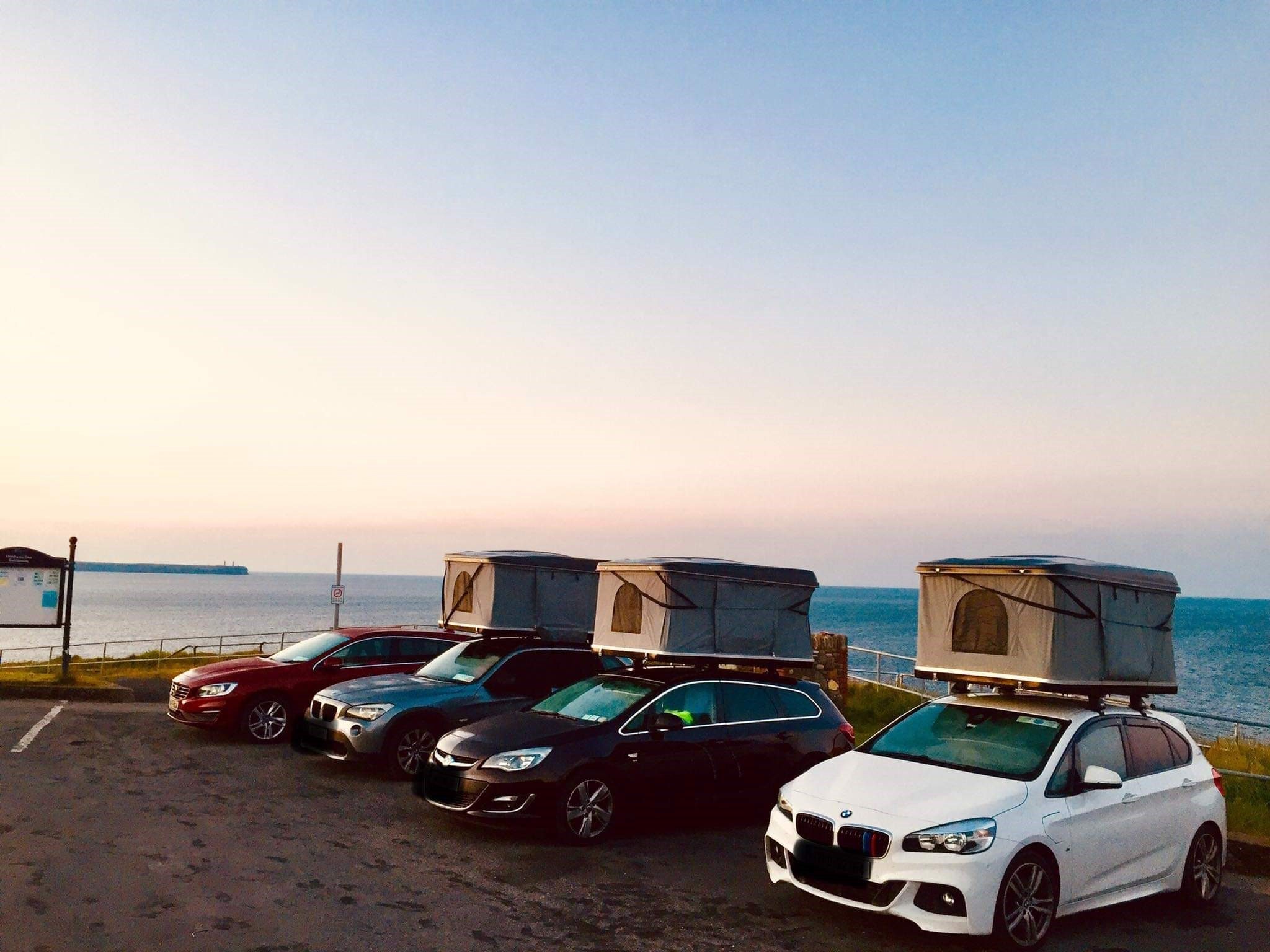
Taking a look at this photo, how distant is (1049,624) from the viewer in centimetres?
789

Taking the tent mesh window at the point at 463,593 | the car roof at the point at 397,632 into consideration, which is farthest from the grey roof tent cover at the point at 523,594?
the car roof at the point at 397,632

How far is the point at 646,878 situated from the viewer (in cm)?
790

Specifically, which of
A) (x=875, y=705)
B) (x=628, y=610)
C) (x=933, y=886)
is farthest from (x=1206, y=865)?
(x=875, y=705)

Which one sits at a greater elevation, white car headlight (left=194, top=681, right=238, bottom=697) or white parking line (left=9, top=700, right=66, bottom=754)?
white car headlight (left=194, top=681, right=238, bottom=697)

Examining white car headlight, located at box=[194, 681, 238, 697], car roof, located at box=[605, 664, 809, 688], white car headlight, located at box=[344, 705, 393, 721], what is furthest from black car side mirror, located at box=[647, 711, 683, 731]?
white car headlight, located at box=[194, 681, 238, 697]

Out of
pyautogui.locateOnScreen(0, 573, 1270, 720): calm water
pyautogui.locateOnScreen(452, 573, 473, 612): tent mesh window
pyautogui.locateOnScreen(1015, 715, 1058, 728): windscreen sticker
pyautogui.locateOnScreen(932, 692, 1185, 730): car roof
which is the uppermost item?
pyautogui.locateOnScreen(452, 573, 473, 612): tent mesh window

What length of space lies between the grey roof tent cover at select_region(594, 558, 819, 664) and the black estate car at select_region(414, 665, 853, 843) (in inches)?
17.7

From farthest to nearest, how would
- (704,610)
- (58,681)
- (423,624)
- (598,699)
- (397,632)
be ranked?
(423,624) → (58,681) → (397,632) → (704,610) → (598,699)

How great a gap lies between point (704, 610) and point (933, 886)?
16.1ft

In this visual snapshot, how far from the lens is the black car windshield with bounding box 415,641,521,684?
40.8 feet

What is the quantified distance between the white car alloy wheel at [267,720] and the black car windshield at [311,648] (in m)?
0.64

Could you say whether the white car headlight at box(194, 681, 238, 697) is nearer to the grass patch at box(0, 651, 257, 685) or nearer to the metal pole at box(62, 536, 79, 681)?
the grass patch at box(0, 651, 257, 685)

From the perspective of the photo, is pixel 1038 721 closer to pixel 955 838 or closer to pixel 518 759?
pixel 955 838

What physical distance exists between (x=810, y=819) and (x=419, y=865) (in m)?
2.98
